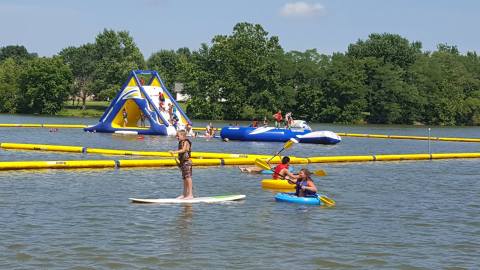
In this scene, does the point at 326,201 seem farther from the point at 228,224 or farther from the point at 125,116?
the point at 125,116

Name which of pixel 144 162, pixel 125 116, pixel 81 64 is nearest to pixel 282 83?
pixel 81 64

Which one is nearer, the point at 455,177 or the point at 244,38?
the point at 455,177

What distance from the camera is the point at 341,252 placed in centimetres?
1513

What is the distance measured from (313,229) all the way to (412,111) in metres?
107

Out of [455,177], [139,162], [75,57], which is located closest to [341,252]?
[139,162]

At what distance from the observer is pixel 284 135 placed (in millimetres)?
51469

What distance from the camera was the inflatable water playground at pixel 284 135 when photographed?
168ft

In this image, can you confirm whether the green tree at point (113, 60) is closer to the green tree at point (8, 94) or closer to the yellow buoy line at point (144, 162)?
the green tree at point (8, 94)

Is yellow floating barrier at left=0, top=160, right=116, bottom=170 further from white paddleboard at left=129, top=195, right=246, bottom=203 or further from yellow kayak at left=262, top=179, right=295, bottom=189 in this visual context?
white paddleboard at left=129, top=195, right=246, bottom=203

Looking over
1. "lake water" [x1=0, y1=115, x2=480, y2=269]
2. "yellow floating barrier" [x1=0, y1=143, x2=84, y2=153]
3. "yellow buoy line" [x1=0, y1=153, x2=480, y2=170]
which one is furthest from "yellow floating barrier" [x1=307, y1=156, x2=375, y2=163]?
"yellow floating barrier" [x1=0, y1=143, x2=84, y2=153]

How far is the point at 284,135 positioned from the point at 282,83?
76.4 meters

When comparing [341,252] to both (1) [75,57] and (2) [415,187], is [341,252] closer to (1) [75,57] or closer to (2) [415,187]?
(2) [415,187]

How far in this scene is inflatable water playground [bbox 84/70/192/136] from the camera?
179 feet

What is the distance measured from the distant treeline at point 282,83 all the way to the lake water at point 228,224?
8874cm
